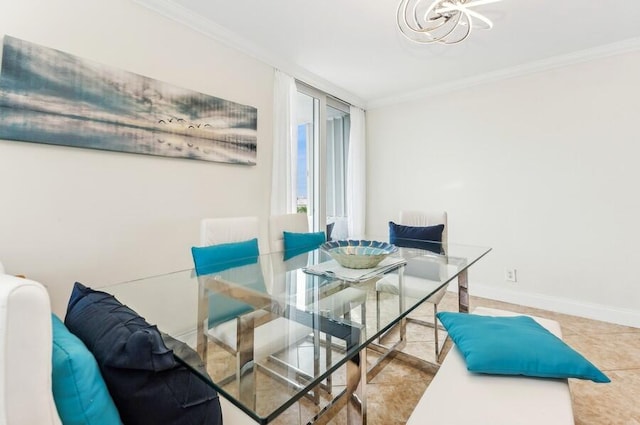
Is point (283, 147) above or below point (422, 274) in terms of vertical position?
above

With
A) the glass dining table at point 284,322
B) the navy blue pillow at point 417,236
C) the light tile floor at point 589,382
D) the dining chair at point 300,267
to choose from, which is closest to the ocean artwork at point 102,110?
the dining chair at point 300,267

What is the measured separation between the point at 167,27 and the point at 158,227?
144 cm

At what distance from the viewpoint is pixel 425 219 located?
2.71 metres

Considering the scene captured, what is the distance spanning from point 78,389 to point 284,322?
754 mm

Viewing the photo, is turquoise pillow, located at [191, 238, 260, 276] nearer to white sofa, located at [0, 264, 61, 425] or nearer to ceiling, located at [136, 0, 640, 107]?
white sofa, located at [0, 264, 61, 425]

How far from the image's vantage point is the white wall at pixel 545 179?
2666 mm

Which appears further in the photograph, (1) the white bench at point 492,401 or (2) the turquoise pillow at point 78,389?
(1) the white bench at point 492,401

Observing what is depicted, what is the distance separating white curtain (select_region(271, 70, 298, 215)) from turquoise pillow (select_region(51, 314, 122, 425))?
7.48 feet

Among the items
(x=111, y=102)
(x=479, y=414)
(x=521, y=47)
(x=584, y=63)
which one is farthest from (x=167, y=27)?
(x=584, y=63)

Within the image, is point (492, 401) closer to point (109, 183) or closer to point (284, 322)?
point (284, 322)

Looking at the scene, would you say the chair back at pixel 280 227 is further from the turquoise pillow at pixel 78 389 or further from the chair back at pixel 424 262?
the turquoise pillow at pixel 78 389

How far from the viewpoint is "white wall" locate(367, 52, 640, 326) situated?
2.67 m

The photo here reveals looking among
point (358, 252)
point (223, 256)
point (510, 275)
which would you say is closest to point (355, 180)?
point (510, 275)

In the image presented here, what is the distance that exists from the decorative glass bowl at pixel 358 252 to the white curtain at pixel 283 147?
3.82 feet
